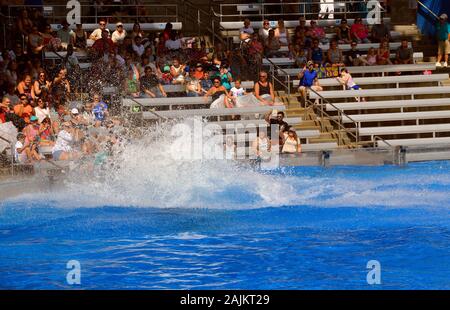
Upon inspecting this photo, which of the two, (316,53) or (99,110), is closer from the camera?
(99,110)

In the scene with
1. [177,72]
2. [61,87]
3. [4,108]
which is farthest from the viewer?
[177,72]

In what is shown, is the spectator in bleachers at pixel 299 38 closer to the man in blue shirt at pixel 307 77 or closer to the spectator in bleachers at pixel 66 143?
the man in blue shirt at pixel 307 77

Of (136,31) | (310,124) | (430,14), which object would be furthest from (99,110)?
(430,14)

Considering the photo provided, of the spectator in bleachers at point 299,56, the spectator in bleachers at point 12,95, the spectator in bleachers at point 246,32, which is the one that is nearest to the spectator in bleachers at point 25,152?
the spectator in bleachers at point 12,95

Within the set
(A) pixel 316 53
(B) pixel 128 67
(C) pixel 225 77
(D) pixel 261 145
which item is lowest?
(D) pixel 261 145

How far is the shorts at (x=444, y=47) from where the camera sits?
22312 millimetres

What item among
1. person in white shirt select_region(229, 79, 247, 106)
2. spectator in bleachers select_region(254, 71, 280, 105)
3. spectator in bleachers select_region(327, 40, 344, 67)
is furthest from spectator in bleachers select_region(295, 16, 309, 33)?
person in white shirt select_region(229, 79, 247, 106)

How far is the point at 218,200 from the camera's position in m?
13.0

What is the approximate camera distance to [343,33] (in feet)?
73.6

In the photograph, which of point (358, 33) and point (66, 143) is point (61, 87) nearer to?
point (66, 143)

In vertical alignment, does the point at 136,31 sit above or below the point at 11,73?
above

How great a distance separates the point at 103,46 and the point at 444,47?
27.3 feet

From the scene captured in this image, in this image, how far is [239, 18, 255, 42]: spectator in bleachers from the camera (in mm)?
21172

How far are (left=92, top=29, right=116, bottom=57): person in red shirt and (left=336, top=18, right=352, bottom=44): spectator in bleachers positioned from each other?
580cm
